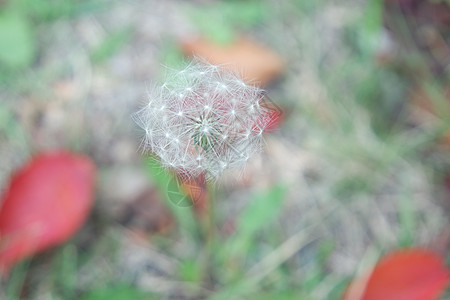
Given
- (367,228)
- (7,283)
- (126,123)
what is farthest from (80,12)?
(367,228)

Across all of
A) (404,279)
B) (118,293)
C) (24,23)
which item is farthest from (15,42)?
(404,279)

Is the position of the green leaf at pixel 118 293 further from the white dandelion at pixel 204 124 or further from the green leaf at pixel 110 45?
the green leaf at pixel 110 45

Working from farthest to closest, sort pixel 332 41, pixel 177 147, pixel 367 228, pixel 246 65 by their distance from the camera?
pixel 332 41, pixel 246 65, pixel 367 228, pixel 177 147

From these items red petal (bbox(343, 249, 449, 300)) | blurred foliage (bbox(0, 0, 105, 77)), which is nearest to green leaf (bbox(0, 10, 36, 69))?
blurred foliage (bbox(0, 0, 105, 77))

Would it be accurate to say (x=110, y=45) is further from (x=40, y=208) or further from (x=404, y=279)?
(x=404, y=279)

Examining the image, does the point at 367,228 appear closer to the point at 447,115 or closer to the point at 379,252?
the point at 379,252

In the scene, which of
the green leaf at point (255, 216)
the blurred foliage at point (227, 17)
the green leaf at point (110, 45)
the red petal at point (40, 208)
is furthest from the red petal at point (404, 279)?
the green leaf at point (110, 45)

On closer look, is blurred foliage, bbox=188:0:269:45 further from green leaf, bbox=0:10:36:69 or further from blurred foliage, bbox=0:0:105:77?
green leaf, bbox=0:10:36:69
